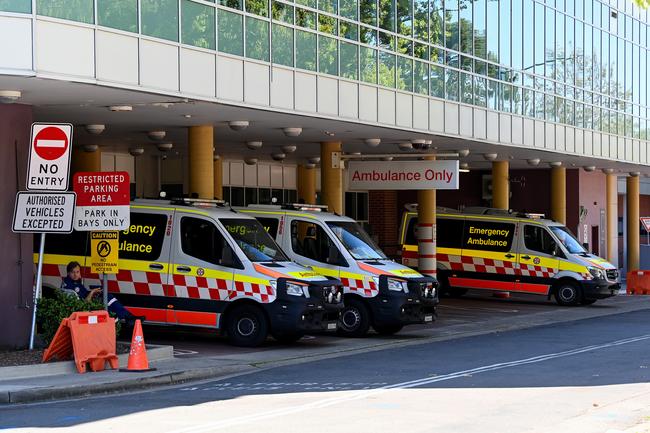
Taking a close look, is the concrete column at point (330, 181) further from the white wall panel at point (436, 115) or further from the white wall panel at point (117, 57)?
the white wall panel at point (117, 57)

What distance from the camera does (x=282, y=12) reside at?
78.4 ft

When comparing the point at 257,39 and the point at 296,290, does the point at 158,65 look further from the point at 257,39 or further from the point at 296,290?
the point at 296,290

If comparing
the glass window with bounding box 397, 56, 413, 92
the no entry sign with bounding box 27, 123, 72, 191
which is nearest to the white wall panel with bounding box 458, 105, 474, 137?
the glass window with bounding box 397, 56, 413, 92

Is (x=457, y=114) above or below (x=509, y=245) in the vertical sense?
above

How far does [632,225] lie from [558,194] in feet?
25.6

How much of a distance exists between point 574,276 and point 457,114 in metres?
6.03

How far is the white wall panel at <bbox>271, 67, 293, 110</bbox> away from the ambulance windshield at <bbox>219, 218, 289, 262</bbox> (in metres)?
2.68

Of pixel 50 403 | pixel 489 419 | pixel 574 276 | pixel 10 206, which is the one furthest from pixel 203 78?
pixel 574 276

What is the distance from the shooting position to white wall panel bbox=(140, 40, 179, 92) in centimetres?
1945

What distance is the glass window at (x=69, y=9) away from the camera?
57.7 feet

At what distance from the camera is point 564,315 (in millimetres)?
30234

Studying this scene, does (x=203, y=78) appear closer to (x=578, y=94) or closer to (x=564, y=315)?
(x=564, y=315)

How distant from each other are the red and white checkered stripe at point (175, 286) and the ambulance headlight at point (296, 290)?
273 millimetres

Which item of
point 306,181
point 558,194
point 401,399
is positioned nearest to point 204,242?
point 401,399
